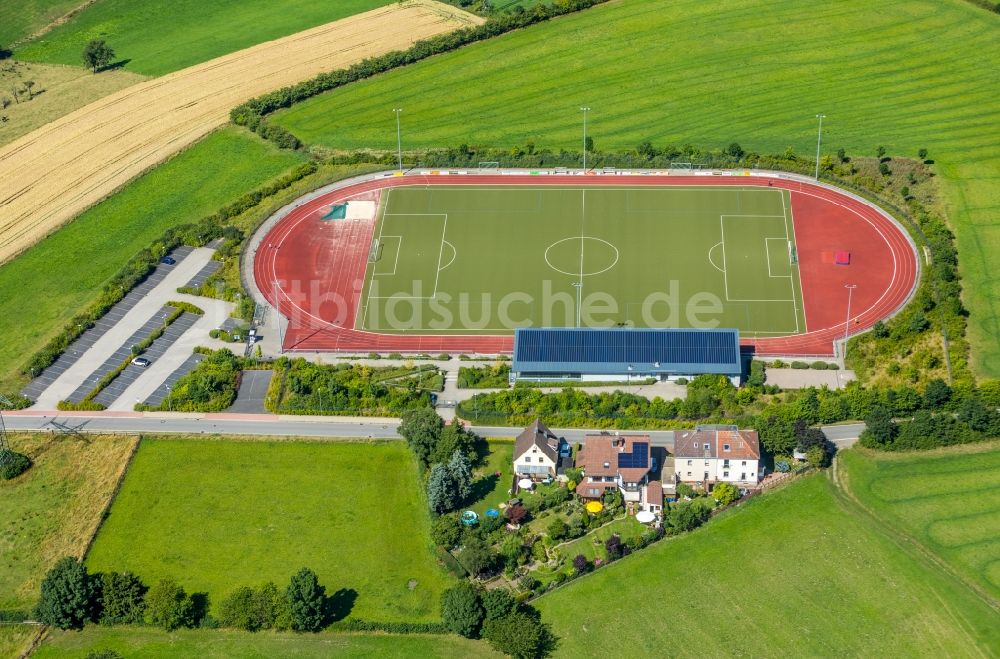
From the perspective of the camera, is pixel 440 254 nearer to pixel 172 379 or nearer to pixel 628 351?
pixel 628 351

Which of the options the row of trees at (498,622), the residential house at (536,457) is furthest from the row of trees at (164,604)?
the residential house at (536,457)

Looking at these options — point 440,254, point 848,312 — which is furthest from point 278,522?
point 848,312

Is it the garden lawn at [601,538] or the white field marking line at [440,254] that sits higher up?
the white field marking line at [440,254]

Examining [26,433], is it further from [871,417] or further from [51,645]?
[871,417]

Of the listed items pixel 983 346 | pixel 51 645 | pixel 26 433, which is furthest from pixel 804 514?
pixel 26 433

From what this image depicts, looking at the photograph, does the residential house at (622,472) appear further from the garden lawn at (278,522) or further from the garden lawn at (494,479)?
the garden lawn at (278,522)
